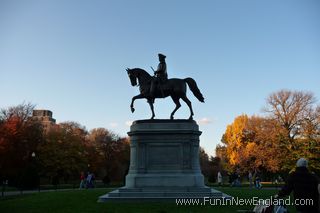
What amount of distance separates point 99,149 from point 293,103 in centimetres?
4527

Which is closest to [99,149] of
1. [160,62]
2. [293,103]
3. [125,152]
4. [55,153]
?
[125,152]

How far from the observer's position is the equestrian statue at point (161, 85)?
864 inches

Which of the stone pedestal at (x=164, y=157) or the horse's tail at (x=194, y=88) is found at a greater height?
the horse's tail at (x=194, y=88)

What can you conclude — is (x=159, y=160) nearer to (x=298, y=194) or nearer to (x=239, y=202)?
(x=239, y=202)

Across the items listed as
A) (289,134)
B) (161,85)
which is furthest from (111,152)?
(161,85)

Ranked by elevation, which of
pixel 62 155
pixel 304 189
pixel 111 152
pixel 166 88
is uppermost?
pixel 166 88

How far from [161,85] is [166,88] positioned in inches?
14.0

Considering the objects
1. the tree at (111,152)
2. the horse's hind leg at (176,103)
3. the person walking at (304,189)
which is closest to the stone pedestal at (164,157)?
the horse's hind leg at (176,103)

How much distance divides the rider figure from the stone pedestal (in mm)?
2126

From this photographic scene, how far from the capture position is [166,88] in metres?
22.0

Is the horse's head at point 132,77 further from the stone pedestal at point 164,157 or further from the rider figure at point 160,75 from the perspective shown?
the stone pedestal at point 164,157

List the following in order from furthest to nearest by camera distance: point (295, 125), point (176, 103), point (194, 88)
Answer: point (295, 125), point (176, 103), point (194, 88)

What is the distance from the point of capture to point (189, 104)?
22.3 meters

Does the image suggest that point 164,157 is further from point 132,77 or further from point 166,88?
point 132,77
